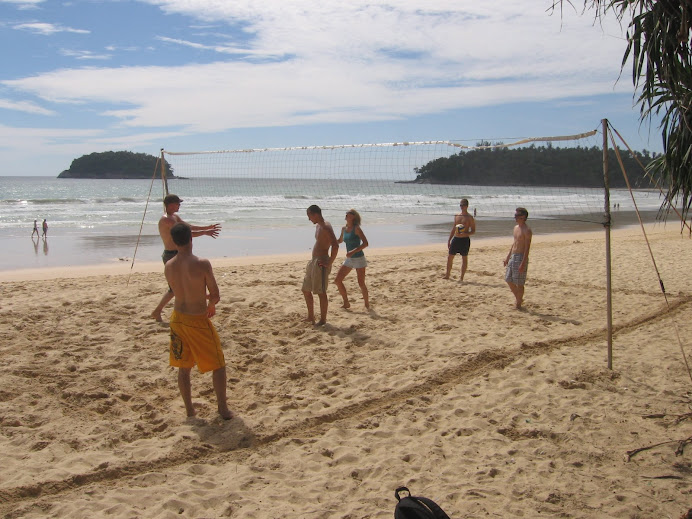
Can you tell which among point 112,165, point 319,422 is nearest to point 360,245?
point 319,422

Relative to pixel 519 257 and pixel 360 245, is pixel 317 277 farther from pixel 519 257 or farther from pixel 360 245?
pixel 519 257

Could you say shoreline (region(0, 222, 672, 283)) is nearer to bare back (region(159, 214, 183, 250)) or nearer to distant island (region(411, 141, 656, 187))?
distant island (region(411, 141, 656, 187))

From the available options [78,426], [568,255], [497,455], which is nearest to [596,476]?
[497,455]

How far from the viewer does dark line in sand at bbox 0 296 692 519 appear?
10.0ft

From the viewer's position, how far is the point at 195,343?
147 inches

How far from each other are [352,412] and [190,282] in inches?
57.7

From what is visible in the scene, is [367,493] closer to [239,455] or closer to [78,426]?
[239,455]

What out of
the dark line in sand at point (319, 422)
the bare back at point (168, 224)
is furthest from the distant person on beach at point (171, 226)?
the dark line in sand at point (319, 422)

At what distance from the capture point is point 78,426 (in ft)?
12.5

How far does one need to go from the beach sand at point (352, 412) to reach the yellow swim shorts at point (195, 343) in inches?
17.5

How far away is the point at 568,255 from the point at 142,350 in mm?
9034

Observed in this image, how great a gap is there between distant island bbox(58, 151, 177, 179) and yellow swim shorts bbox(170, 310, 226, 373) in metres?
80.8

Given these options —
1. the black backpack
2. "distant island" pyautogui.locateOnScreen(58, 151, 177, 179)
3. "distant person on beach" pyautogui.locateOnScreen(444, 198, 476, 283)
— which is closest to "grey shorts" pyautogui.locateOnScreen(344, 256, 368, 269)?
"distant person on beach" pyautogui.locateOnScreen(444, 198, 476, 283)

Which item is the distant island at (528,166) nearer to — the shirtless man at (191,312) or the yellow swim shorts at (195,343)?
the shirtless man at (191,312)
